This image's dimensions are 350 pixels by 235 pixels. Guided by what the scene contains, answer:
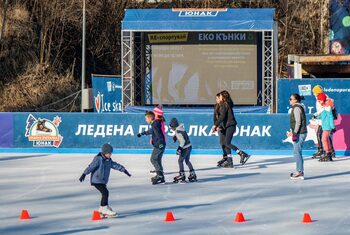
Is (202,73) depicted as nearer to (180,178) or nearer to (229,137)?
(229,137)

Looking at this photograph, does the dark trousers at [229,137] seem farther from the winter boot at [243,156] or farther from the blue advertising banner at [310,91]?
the blue advertising banner at [310,91]

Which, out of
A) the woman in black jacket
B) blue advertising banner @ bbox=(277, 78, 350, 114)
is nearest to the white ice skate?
the woman in black jacket

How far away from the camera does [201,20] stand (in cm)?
3136

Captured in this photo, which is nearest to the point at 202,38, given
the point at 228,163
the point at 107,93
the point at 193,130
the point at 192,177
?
the point at 107,93

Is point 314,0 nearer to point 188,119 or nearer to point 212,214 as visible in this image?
point 188,119

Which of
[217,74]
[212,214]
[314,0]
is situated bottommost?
[212,214]

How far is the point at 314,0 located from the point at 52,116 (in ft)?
74.7

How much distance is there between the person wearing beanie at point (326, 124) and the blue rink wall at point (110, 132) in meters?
2.12

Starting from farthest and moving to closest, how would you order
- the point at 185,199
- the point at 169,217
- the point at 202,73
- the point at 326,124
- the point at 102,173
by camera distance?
1. the point at 202,73
2. the point at 326,124
3. the point at 185,199
4. the point at 102,173
5. the point at 169,217

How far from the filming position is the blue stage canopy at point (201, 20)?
30.8 meters

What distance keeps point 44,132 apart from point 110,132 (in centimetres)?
177

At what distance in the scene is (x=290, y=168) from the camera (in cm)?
2022

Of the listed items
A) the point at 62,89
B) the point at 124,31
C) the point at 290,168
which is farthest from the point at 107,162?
the point at 62,89

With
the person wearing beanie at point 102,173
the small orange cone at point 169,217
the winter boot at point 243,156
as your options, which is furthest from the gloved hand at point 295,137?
the person wearing beanie at point 102,173
